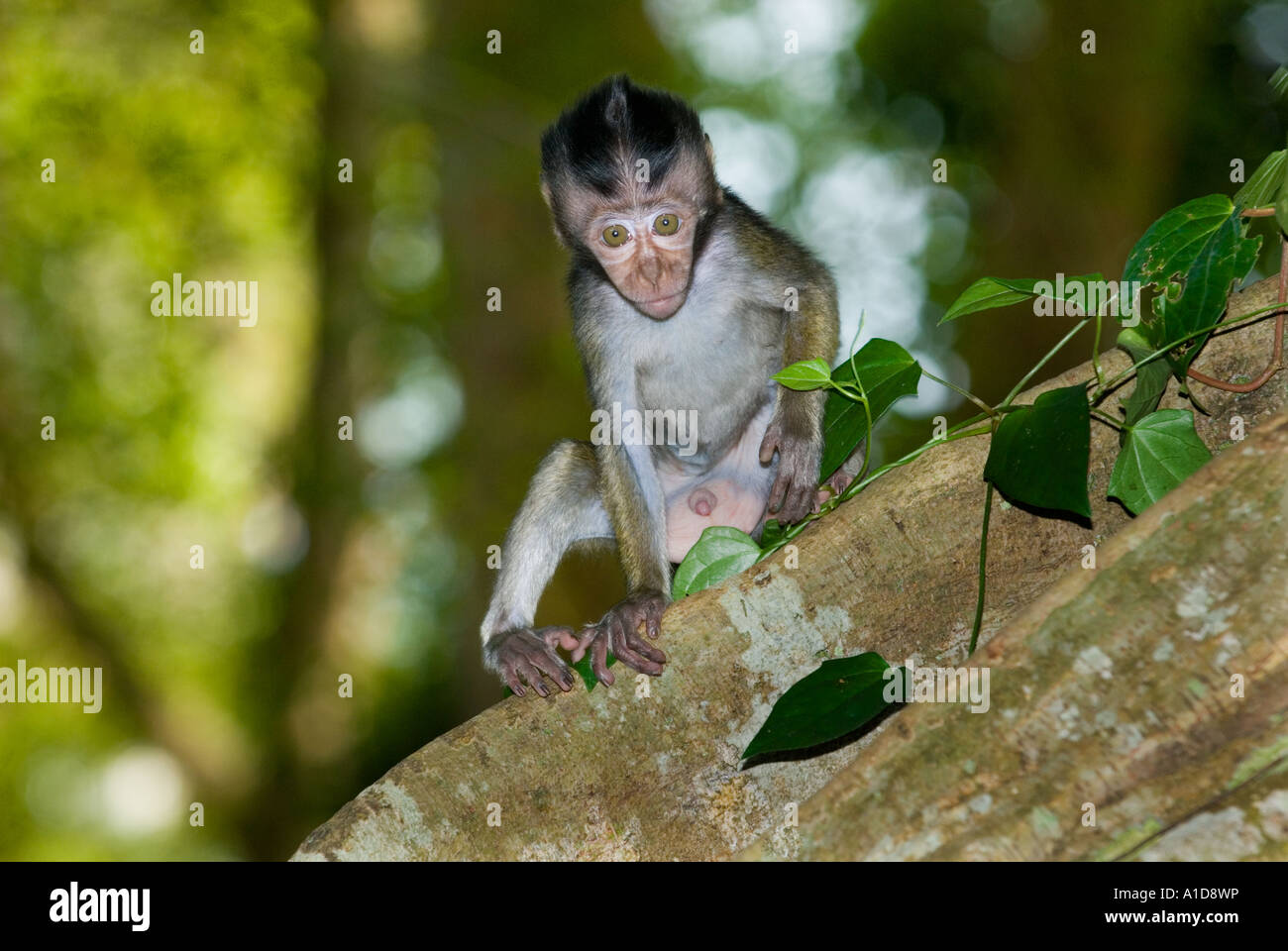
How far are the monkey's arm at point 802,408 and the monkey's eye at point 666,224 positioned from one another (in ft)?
2.14

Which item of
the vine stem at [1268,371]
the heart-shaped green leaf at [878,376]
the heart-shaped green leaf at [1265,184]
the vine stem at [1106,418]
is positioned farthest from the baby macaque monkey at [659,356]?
the heart-shaped green leaf at [1265,184]

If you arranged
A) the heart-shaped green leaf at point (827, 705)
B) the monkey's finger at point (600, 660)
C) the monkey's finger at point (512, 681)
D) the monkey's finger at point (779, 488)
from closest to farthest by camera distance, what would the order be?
1. the heart-shaped green leaf at point (827, 705)
2. the monkey's finger at point (600, 660)
3. the monkey's finger at point (512, 681)
4. the monkey's finger at point (779, 488)

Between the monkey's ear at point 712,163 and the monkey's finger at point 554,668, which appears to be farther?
the monkey's ear at point 712,163

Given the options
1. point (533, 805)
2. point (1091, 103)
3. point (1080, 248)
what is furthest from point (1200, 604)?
point (1091, 103)

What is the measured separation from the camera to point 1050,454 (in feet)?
11.1

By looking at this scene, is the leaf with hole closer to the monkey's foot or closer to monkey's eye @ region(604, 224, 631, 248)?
the monkey's foot

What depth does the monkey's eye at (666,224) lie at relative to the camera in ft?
17.2

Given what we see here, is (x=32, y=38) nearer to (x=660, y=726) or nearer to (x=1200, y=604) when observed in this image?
(x=660, y=726)

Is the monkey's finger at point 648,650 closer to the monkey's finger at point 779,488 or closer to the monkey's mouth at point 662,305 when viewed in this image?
the monkey's finger at point 779,488

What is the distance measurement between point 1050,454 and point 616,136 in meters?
2.61

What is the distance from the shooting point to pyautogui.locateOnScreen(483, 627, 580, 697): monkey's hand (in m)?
4.29

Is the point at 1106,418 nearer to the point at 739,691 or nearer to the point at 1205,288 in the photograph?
the point at 1205,288

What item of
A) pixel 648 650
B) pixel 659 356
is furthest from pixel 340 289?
pixel 648 650

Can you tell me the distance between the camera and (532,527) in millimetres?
5719
